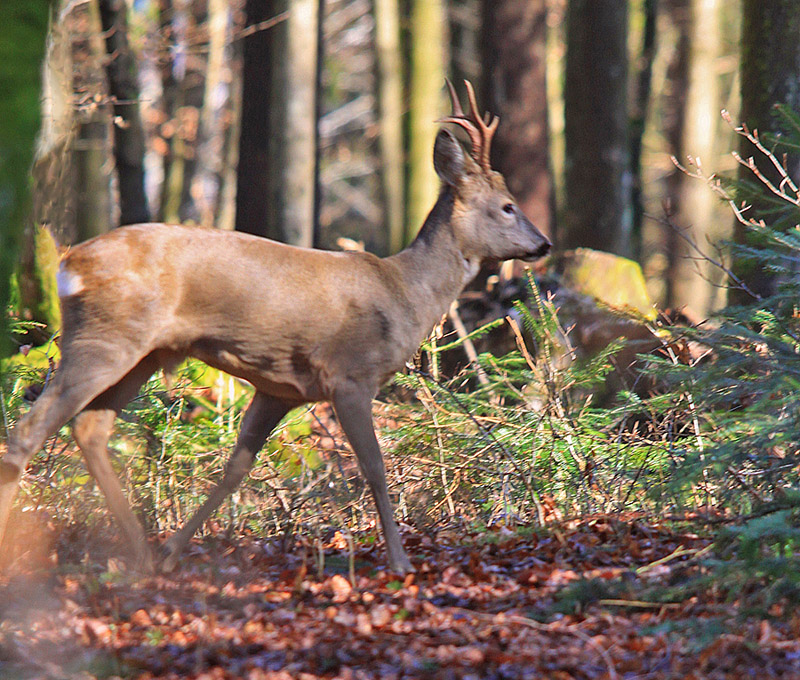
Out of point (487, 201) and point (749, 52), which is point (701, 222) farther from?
point (487, 201)

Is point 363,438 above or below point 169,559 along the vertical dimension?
above

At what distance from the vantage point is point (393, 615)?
478cm

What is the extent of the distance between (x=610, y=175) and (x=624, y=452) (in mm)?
7104

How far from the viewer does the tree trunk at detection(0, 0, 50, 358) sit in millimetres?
3871

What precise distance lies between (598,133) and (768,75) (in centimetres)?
506

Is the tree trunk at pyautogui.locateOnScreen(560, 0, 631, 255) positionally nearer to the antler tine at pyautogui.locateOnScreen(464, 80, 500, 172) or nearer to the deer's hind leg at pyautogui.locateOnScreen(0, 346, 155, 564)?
the antler tine at pyautogui.locateOnScreen(464, 80, 500, 172)

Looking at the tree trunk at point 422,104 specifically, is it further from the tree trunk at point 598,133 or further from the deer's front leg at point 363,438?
the deer's front leg at point 363,438

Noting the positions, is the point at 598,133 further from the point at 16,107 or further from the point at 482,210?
the point at 16,107

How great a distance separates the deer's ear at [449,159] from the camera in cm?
625

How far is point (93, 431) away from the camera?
18.5 ft

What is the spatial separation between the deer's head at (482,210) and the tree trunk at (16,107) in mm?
2881

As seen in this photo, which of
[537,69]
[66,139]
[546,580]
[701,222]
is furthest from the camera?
[701,222]

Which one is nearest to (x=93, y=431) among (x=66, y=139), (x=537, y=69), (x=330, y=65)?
(x=66, y=139)

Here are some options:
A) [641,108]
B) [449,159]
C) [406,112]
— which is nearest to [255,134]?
[406,112]
